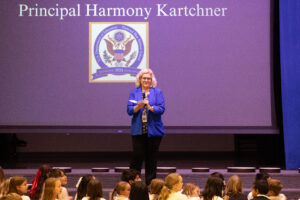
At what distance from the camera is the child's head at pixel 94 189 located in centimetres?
438

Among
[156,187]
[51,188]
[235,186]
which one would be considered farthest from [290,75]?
[51,188]

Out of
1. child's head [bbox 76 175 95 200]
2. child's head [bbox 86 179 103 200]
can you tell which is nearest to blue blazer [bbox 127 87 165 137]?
child's head [bbox 76 175 95 200]

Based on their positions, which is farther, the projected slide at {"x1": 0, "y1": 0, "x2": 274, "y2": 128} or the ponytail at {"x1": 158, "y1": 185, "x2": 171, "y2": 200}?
the projected slide at {"x1": 0, "y1": 0, "x2": 274, "y2": 128}

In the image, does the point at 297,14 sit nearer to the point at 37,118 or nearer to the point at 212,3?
the point at 212,3

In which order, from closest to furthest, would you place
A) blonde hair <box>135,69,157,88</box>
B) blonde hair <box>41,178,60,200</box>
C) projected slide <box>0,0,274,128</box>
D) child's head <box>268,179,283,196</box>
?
blonde hair <box>41,178,60,200</box> < child's head <box>268,179,283,196</box> < blonde hair <box>135,69,157,88</box> < projected slide <box>0,0,274,128</box>

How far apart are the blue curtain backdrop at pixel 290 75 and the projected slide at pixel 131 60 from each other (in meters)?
0.27

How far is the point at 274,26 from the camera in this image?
719 centimetres

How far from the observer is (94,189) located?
4387 mm

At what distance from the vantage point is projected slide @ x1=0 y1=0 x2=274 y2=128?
7195mm

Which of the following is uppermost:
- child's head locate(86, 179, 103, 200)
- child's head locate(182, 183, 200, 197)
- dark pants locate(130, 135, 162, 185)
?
dark pants locate(130, 135, 162, 185)

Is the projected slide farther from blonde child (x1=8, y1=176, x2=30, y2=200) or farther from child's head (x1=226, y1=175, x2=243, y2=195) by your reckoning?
blonde child (x1=8, y1=176, x2=30, y2=200)

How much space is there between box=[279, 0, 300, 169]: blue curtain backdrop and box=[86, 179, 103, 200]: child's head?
3253 mm

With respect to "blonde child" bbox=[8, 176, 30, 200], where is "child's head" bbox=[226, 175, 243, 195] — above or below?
below

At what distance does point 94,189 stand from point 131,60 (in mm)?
3156
